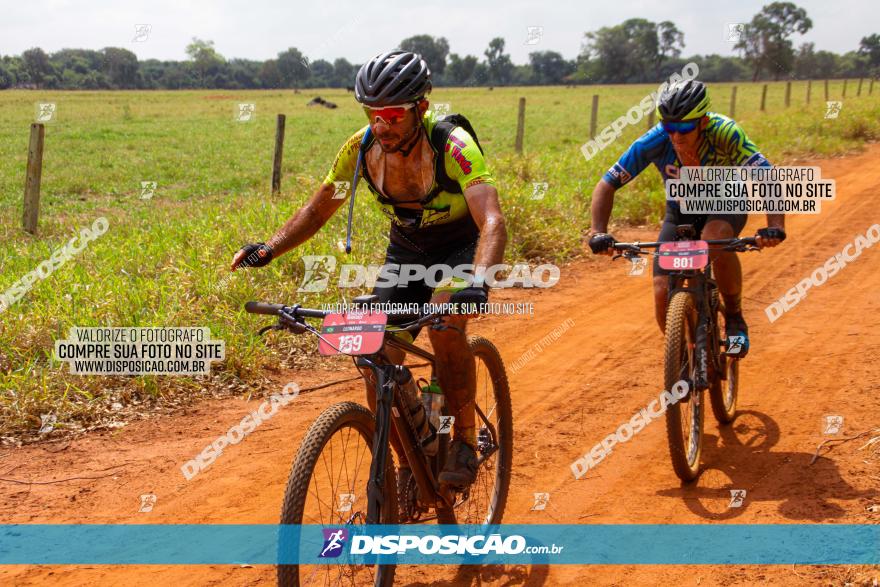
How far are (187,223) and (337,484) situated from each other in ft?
24.5

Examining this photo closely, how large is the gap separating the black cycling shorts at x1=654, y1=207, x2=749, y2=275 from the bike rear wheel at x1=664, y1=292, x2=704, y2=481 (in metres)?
0.53

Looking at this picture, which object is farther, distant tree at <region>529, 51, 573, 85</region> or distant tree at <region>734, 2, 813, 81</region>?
distant tree at <region>529, 51, 573, 85</region>

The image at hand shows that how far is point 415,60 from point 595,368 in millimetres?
4144

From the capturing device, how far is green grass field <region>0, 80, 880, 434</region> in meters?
6.69

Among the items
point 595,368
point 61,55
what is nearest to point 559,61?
point 61,55

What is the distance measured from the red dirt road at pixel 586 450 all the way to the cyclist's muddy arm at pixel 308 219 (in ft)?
5.59

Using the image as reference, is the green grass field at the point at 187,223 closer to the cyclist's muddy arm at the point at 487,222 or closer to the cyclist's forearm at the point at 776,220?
the cyclist's muddy arm at the point at 487,222

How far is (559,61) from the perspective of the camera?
68.7 m

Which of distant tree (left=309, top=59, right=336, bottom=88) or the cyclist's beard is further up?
distant tree (left=309, top=59, right=336, bottom=88)

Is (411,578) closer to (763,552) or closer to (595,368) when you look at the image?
(763,552)

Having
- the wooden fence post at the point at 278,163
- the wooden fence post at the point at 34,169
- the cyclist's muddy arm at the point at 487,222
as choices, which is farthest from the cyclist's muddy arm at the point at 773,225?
the wooden fence post at the point at 34,169

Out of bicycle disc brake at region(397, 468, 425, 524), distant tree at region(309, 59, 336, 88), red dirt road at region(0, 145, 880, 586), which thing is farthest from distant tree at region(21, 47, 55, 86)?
bicycle disc brake at region(397, 468, 425, 524)

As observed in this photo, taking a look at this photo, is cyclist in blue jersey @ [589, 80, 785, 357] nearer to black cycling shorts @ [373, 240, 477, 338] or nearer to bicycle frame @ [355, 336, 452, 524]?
black cycling shorts @ [373, 240, 477, 338]

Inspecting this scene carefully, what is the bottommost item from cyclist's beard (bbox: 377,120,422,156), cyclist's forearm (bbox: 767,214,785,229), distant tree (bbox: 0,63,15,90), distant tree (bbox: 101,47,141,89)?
cyclist's forearm (bbox: 767,214,785,229)
